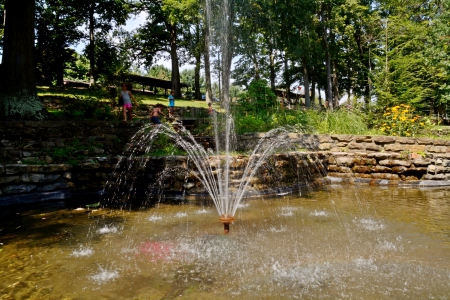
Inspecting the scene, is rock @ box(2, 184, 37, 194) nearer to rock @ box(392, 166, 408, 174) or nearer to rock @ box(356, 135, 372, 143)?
rock @ box(356, 135, 372, 143)

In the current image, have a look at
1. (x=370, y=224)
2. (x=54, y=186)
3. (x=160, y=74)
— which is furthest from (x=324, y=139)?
(x=160, y=74)

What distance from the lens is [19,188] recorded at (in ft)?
22.4

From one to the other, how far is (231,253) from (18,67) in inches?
361

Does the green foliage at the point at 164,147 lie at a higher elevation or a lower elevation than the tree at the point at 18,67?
lower

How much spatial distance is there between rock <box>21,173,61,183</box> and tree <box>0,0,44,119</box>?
330 cm

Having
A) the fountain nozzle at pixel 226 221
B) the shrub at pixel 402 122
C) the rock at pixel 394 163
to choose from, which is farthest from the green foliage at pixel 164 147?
the shrub at pixel 402 122

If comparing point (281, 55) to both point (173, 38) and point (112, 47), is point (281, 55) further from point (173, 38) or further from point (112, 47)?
point (112, 47)

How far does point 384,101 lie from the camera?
12.4m

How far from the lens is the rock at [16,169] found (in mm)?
6707

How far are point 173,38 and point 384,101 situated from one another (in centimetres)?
1989

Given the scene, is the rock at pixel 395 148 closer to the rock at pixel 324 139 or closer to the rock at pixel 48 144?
the rock at pixel 324 139

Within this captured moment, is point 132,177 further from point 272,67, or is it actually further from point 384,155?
point 272,67

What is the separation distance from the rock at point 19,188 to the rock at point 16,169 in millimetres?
301

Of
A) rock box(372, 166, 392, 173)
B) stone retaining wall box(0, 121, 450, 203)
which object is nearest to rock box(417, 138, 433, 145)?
stone retaining wall box(0, 121, 450, 203)
